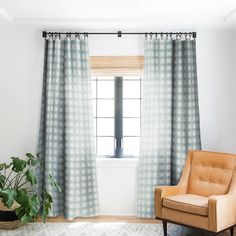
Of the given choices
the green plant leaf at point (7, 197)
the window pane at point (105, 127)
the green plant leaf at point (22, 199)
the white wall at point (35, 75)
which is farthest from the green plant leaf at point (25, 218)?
the window pane at point (105, 127)

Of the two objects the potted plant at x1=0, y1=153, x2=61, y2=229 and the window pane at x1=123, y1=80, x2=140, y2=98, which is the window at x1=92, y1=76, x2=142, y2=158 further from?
the potted plant at x1=0, y1=153, x2=61, y2=229

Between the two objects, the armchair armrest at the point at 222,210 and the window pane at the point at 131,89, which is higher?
the window pane at the point at 131,89

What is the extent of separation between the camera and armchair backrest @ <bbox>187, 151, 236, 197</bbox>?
11.3ft

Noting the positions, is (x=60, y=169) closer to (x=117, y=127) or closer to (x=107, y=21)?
(x=117, y=127)

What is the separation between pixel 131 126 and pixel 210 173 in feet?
4.11

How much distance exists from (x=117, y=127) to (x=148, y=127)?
483mm

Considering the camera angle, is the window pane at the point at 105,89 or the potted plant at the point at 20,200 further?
the window pane at the point at 105,89

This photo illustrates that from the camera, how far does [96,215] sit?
13.2 ft

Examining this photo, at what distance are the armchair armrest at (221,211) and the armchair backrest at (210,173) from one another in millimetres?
208

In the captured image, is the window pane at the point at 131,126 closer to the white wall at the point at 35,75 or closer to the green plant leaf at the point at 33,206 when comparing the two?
the white wall at the point at 35,75

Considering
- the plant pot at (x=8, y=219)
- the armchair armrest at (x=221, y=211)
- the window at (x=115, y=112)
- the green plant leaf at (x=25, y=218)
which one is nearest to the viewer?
the armchair armrest at (x=221, y=211)

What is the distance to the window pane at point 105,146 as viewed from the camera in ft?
14.3

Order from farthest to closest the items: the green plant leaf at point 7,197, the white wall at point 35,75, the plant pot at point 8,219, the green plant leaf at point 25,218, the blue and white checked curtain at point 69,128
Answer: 1. the white wall at point 35,75
2. the blue and white checked curtain at point 69,128
3. the plant pot at point 8,219
4. the green plant leaf at point 25,218
5. the green plant leaf at point 7,197

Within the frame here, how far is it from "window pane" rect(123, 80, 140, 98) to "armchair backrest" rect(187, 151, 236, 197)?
3.66ft
